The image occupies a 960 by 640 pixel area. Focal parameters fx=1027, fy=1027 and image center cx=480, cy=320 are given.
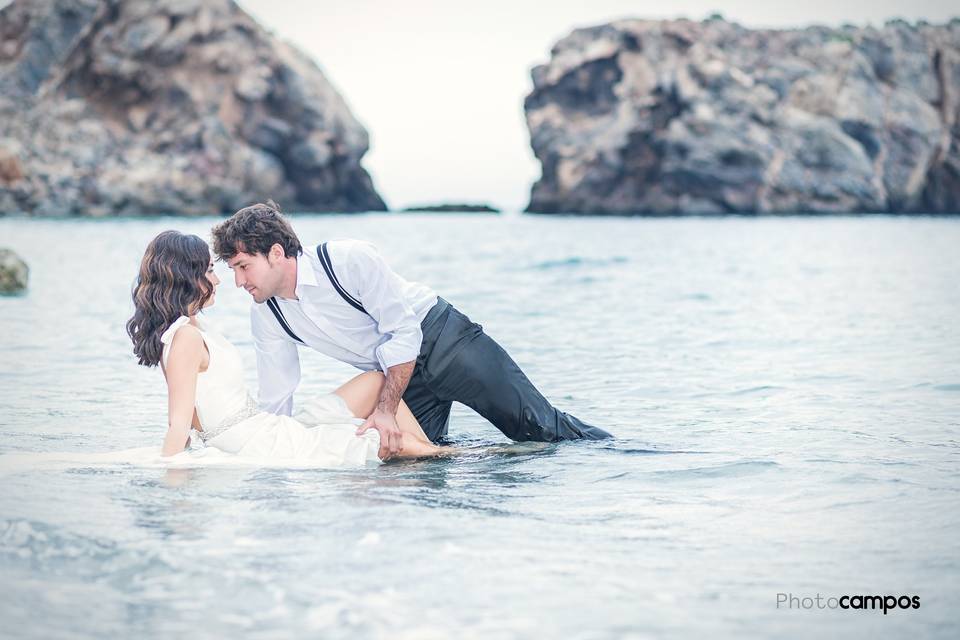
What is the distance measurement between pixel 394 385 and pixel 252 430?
844 millimetres

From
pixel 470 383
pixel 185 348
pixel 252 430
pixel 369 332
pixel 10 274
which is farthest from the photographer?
pixel 10 274

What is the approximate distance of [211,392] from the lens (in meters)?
5.68

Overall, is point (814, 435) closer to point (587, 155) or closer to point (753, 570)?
point (753, 570)

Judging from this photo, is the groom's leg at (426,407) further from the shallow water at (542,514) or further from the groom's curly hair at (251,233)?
the groom's curly hair at (251,233)

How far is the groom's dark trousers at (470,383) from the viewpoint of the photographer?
618 centimetres

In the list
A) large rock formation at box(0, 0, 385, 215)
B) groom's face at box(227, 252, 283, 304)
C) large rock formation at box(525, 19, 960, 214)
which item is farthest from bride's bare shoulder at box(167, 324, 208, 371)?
large rock formation at box(525, 19, 960, 214)

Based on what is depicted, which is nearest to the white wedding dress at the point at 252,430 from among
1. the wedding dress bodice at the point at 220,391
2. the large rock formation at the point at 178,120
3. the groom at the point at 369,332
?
the wedding dress bodice at the point at 220,391

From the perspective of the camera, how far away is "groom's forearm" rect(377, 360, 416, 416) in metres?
5.84

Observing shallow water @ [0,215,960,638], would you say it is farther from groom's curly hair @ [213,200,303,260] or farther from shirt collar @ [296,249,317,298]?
groom's curly hair @ [213,200,303,260]

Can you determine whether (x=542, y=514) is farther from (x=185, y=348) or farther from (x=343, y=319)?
(x=185, y=348)

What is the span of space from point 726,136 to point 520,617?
264 feet

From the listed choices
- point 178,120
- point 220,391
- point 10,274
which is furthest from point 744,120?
point 220,391

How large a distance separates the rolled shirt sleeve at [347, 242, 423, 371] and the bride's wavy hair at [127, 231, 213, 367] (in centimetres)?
83

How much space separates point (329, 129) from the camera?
3413 inches
